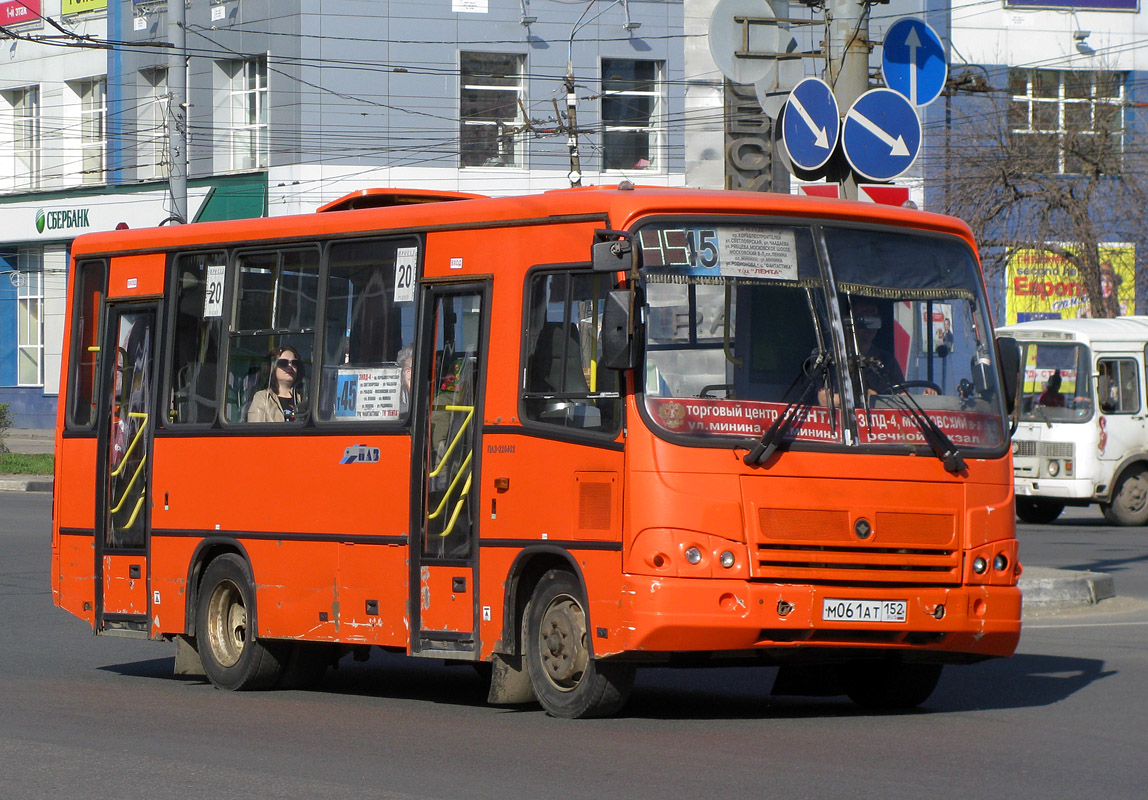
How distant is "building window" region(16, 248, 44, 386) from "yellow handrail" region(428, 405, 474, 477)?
132 ft

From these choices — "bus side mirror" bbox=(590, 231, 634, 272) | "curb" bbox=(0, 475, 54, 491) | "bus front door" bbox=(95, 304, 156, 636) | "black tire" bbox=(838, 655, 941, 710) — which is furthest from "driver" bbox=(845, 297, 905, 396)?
"curb" bbox=(0, 475, 54, 491)

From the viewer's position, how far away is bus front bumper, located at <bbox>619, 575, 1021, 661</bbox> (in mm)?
9039

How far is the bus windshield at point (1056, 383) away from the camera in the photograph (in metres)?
27.0

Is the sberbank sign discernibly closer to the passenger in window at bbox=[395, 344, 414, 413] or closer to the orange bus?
the orange bus

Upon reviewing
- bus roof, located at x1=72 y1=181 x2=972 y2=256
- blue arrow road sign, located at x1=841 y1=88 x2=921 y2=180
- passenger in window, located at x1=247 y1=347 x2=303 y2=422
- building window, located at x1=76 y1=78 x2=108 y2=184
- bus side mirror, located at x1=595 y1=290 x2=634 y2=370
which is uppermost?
building window, located at x1=76 y1=78 x2=108 y2=184

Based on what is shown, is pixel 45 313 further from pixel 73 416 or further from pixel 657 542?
pixel 657 542

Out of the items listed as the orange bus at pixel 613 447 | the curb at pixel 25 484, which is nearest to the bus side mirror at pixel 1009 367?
the orange bus at pixel 613 447

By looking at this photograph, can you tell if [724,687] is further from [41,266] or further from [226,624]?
[41,266]

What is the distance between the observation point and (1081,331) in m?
27.5

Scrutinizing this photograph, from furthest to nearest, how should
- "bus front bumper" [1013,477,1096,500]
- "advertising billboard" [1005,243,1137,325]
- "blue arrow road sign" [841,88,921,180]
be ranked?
"advertising billboard" [1005,243,1137,325]
"bus front bumper" [1013,477,1096,500]
"blue arrow road sign" [841,88,921,180]

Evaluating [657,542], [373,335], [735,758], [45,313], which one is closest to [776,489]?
[657,542]

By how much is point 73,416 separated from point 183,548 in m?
1.65

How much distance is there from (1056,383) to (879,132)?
14.8 m

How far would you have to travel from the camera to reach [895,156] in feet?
43.8
